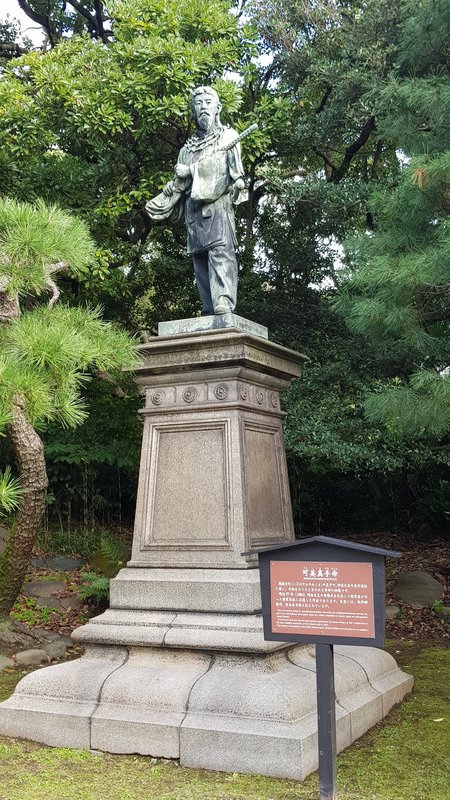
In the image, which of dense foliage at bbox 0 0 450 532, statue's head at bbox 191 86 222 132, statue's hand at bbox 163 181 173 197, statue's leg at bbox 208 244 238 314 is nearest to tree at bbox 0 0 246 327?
dense foliage at bbox 0 0 450 532

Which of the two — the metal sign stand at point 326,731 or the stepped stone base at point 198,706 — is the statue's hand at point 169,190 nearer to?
the stepped stone base at point 198,706

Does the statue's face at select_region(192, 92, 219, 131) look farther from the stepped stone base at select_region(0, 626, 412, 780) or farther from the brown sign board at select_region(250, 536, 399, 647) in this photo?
the stepped stone base at select_region(0, 626, 412, 780)

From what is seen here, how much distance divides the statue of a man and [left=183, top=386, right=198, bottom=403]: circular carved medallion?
62 centimetres

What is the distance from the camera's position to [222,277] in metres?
5.75

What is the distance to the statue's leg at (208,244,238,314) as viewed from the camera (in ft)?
18.9

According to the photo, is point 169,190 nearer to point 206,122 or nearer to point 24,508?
point 206,122

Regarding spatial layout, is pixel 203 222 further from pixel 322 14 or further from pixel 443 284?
pixel 322 14

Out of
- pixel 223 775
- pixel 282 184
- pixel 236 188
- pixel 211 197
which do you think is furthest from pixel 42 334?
pixel 282 184

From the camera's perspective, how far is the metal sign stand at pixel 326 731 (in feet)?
11.1

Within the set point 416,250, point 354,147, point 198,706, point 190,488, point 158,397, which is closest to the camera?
point 198,706

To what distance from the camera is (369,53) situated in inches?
359

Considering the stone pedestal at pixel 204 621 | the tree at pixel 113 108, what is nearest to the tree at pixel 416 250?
the stone pedestal at pixel 204 621

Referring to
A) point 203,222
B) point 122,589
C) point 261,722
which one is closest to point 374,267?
point 203,222

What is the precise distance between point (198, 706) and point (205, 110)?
416cm
